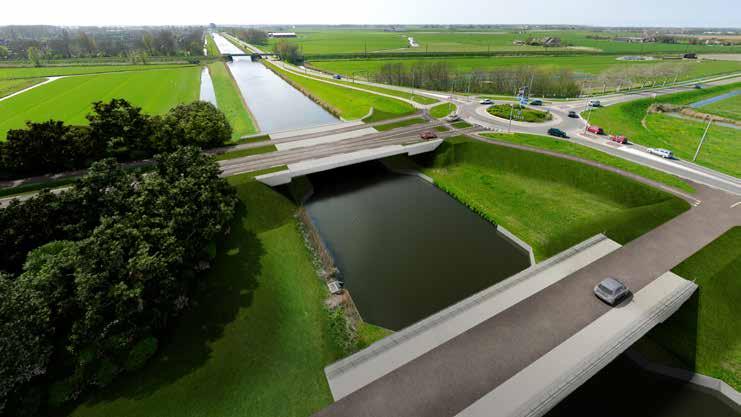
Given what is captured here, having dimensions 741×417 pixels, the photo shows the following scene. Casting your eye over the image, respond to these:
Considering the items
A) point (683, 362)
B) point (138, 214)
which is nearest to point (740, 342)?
point (683, 362)

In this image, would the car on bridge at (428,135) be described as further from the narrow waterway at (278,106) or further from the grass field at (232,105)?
the grass field at (232,105)

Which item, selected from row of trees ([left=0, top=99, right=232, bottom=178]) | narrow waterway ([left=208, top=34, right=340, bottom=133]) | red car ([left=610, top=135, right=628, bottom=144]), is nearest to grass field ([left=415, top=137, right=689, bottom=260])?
red car ([left=610, top=135, right=628, bottom=144])

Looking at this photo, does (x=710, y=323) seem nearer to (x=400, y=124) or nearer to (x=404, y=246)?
(x=404, y=246)

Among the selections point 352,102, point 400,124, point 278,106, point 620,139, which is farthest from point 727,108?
point 278,106

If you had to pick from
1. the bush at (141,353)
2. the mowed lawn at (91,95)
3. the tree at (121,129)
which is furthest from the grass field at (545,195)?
the mowed lawn at (91,95)

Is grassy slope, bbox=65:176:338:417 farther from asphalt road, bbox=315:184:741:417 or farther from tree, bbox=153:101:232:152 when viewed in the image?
tree, bbox=153:101:232:152

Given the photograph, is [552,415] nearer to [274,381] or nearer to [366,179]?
[274,381]
